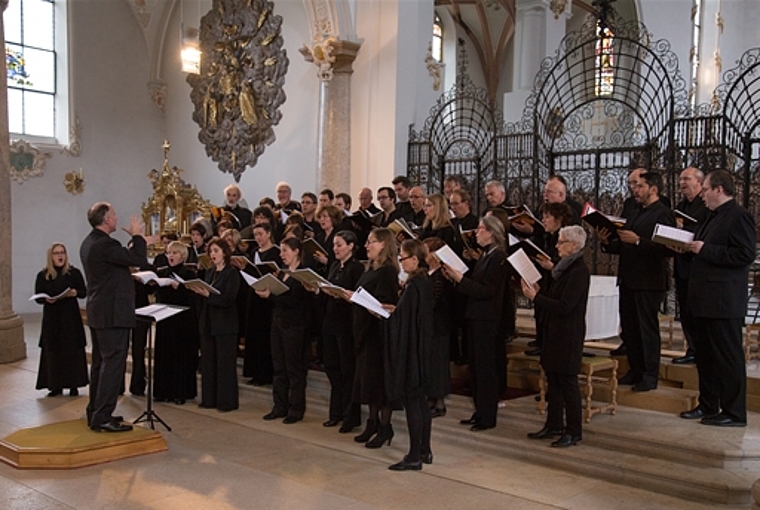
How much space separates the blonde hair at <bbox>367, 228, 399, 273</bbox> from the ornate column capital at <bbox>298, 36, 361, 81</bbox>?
22.0 feet

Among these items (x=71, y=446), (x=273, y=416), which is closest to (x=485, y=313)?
(x=273, y=416)

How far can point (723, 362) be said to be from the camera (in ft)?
18.7

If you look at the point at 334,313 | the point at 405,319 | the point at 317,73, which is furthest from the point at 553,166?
the point at 405,319

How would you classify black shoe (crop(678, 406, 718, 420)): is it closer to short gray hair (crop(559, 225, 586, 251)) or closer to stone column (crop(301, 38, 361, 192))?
short gray hair (crop(559, 225, 586, 251))

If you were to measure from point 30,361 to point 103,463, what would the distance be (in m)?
4.84

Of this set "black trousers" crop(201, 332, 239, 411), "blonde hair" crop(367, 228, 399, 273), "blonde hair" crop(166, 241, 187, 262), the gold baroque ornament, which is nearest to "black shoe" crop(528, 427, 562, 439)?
"blonde hair" crop(367, 228, 399, 273)

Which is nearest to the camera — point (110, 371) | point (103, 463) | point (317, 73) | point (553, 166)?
point (103, 463)

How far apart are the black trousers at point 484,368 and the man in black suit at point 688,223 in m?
1.64

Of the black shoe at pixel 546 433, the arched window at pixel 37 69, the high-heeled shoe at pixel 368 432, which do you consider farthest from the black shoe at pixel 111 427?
the arched window at pixel 37 69

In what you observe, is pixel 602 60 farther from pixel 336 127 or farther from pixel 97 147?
pixel 97 147

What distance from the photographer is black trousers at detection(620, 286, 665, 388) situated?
639 cm

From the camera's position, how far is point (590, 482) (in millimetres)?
5379

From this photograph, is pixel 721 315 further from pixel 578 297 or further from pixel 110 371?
pixel 110 371

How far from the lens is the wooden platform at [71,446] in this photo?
5637 millimetres
